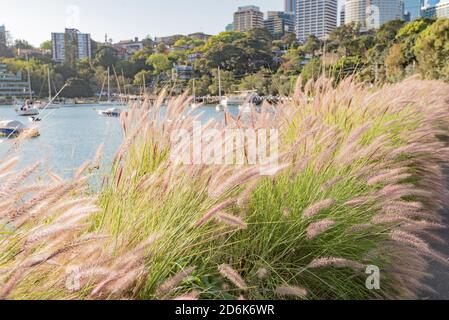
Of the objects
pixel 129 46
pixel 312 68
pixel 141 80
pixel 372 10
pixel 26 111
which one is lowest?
pixel 26 111

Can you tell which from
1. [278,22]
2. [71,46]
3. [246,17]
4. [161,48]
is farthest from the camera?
[278,22]

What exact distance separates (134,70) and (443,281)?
4937 millimetres

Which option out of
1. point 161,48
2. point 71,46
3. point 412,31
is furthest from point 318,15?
point 412,31

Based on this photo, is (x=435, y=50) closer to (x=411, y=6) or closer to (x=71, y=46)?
(x=411, y=6)

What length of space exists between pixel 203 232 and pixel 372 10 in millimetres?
10061

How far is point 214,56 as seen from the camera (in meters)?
6.89

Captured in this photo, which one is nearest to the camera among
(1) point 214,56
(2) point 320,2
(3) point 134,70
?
(3) point 134,70

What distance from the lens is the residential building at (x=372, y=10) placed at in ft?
31.9

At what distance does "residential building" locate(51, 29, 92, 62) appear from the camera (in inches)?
242

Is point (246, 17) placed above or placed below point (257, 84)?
above

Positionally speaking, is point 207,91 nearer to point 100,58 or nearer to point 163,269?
point 100,58

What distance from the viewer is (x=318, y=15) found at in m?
6.63

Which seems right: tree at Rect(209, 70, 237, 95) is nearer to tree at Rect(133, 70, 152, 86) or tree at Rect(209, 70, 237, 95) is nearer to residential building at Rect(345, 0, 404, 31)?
tree at Rect(133, 70, 152, 86)
